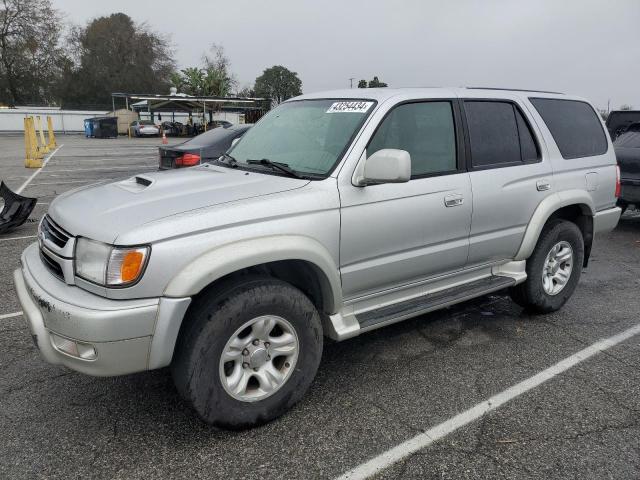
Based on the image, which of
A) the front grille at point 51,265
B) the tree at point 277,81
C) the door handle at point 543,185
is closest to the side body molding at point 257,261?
the front grille at point 51,265

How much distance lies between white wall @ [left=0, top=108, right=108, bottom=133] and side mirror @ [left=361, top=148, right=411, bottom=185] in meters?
44.8

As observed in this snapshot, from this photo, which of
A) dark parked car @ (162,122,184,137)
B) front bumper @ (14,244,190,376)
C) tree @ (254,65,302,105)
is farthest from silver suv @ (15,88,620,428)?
tree @ (254,65,302,105)

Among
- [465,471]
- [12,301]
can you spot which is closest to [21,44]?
[12,301]

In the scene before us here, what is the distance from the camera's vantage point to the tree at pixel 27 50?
→ 49625 millimetres

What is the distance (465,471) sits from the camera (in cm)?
256

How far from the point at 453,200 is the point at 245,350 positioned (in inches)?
67.6

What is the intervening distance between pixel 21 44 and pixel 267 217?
58.4m

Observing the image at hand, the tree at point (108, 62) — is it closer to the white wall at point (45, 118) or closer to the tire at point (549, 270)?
the white wall at point (45, 118)

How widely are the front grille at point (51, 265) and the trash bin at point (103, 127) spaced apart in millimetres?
35866

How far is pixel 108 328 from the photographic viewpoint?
2367 millimetres

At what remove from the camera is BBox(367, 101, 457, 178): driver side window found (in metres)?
3.38

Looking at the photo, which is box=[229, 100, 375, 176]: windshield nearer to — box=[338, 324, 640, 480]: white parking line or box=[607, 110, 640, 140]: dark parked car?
box=[338, 324, 640, 480]: white parking line

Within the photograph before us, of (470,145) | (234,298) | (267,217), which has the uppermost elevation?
(470,145)

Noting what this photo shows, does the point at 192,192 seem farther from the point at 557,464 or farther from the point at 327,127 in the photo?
the point at 557,464
